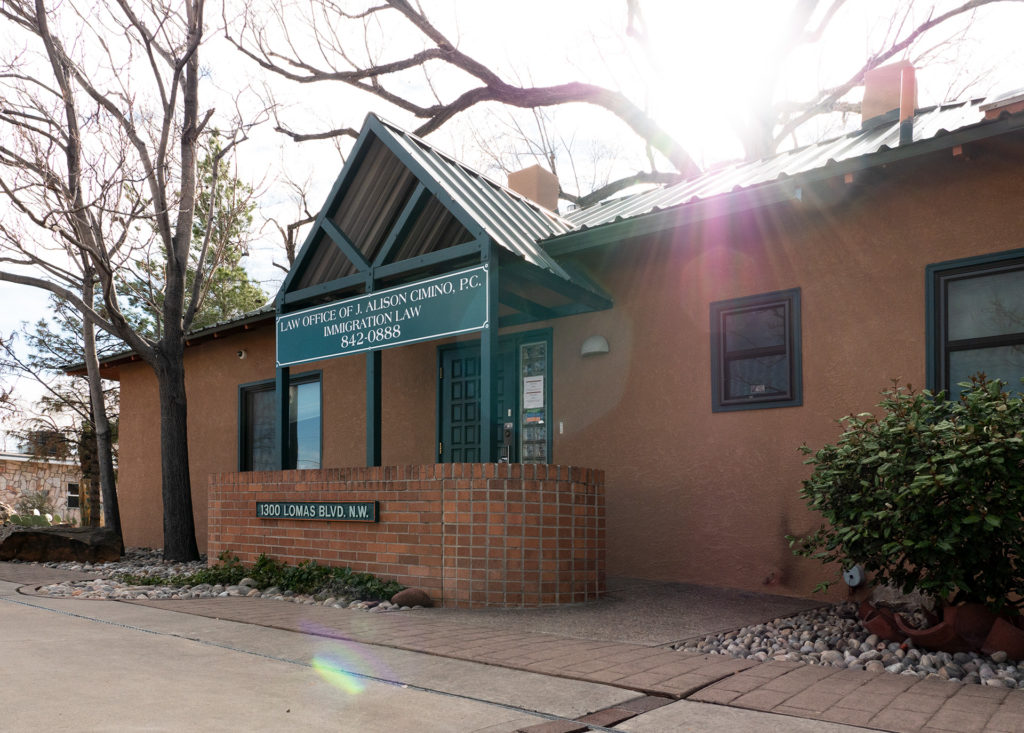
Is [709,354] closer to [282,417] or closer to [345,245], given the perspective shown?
[345,245]

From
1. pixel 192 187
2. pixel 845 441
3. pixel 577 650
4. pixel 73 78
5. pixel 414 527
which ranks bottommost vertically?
pixel 577 650

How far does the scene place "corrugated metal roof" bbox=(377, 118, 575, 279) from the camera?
780 centimetres

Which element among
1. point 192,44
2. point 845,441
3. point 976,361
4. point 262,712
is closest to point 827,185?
point 976,361

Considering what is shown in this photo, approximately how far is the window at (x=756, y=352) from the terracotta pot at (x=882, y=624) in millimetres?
2380

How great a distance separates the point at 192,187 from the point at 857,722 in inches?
428

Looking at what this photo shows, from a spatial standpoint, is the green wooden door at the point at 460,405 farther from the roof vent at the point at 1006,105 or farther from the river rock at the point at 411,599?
the roof vent at the point at 1006,105

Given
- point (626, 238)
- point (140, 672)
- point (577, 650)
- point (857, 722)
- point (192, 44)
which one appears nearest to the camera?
point (857, 722)

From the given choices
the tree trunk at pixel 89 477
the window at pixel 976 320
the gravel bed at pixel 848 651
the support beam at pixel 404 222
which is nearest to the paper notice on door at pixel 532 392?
the support beam at pixel 404 222

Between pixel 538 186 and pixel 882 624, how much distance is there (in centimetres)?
865

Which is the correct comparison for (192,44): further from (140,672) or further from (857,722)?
(857,722)

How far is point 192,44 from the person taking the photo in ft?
36.6

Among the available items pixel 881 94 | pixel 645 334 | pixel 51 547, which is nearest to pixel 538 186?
pixel 645 334

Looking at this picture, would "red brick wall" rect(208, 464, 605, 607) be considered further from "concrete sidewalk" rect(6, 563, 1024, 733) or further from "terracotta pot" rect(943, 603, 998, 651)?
"terracotta pot" rect(943, 603, 998, 651)

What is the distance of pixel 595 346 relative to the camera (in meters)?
8.77
